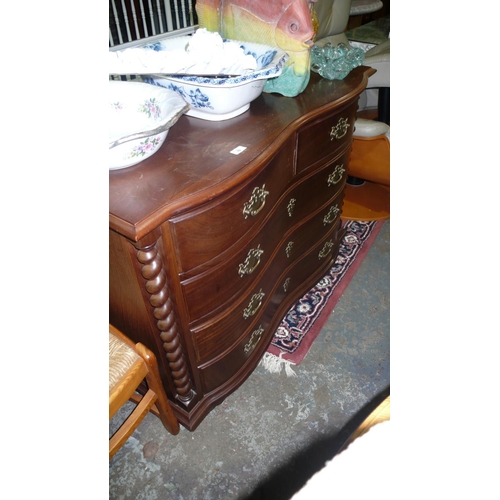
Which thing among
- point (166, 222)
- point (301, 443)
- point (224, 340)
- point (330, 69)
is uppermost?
point (330, 69)

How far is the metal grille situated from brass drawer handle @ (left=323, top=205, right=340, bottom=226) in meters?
1.57

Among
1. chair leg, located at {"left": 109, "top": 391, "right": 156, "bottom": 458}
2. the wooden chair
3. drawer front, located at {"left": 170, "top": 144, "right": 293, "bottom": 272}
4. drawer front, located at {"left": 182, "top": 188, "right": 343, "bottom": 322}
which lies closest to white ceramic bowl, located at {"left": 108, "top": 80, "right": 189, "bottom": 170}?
drawer front, located at {"left": 170, "top": 144, "right": 293, "bottom": 272}

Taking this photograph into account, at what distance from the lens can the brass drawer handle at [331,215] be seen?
5.54ft

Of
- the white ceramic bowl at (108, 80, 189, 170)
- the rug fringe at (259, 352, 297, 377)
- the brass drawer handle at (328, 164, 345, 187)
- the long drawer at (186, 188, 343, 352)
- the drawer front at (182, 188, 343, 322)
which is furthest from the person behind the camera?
the rug fringe at (259, 352, 297, 377)

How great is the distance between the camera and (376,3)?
11.1 feet

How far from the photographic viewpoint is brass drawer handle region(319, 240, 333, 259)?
1.83 metres

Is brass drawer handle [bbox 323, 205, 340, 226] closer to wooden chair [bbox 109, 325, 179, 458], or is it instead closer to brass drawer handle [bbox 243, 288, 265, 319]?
brass drawer handle [bbox 243, 288, 265, 319]

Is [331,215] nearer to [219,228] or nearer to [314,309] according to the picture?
[314,309]

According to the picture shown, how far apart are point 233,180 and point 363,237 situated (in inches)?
63.7

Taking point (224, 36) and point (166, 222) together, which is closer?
point (166, 222)

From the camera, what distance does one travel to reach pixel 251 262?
45.5 inches

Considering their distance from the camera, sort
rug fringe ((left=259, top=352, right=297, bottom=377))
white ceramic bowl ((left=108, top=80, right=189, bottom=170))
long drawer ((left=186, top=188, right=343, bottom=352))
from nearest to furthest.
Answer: white ceramic bowl ((left=108, top=80, right=189, bottom=170)) → long drawer ((left=186, top=188, right=343, bottom=352)) → rug fringe ((left=259, top=352, right=297, bottom=377))
